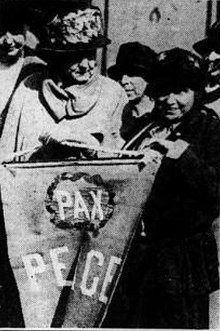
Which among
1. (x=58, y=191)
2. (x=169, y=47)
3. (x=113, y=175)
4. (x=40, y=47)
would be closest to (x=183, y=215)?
(x=113, y=175)

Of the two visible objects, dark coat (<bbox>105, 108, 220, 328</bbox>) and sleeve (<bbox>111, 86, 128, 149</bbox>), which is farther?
sleeve (<bbox>111, 86, 128, 149</bbox>)

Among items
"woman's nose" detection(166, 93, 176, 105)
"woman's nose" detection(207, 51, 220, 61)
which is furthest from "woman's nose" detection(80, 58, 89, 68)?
"woman's nose" detection(207, 51, 220, 61)

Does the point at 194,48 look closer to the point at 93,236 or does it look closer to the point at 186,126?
the point at 186,126

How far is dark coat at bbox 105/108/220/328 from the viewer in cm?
300

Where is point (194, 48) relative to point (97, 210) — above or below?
above

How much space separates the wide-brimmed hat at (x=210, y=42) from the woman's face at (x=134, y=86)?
0.91 feet

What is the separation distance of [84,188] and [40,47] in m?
0.64

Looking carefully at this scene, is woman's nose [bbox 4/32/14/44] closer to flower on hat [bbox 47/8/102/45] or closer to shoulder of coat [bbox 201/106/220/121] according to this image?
flower on hat [bbox 47/8/102/45]

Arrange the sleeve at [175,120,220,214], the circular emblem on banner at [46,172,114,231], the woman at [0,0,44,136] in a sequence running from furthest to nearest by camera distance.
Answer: the woman at [0,0,44,136] → the circular emblem on banner at [46,172,114,231] → the sleeve at [175,120,220,214]

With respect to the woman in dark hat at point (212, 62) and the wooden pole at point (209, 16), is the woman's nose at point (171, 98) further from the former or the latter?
the wooden pole at point (209, 16)

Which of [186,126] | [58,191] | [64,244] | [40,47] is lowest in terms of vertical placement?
[64,244]

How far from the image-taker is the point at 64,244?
310cm

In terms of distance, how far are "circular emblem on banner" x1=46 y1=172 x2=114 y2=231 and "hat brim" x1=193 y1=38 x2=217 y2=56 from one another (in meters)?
0.69

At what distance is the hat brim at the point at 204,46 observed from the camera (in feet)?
10.3
